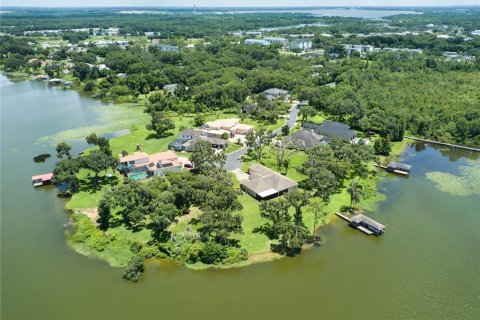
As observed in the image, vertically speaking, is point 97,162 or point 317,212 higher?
point 97,162

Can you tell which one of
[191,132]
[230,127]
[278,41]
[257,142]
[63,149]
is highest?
[278,41]

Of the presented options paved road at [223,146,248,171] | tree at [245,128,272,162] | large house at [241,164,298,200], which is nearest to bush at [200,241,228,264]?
large house at [241,164,298,200]

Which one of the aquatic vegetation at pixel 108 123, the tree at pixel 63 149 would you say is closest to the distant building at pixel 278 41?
the aquatic vegetation at pixel 108 123

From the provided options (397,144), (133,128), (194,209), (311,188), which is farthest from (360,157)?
(133,128)

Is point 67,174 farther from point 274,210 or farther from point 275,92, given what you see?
point 275,92

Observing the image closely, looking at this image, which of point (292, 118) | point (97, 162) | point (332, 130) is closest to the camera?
point (97, 162)

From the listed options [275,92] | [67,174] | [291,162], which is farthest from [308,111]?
[67,174]
